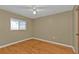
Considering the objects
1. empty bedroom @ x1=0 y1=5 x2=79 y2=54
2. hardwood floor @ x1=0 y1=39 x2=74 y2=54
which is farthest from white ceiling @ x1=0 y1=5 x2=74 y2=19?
hardwood floor @ x1=0 y1=39 x2=74 y2=54

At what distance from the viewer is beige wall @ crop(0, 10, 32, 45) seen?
50.4 inches

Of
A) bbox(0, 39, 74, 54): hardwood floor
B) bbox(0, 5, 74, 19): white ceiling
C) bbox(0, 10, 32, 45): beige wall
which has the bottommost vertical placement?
bbox(0, 39, 74, 54): hardwood floor

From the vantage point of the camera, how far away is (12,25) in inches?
50.0

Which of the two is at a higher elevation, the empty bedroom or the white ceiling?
the white ceiling

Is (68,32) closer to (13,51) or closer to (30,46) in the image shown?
(30,46)

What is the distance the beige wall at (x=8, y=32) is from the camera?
128 centimetres

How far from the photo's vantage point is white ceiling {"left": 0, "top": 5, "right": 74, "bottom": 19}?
1.22 meters

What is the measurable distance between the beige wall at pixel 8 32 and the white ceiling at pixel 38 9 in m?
0.07

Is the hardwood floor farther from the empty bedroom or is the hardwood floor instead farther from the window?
the window

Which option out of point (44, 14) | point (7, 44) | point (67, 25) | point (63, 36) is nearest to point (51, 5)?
point (44, 14)

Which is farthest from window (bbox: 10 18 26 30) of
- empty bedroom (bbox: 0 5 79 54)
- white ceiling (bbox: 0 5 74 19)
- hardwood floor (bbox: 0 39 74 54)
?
hardwood floor (bbox: 0 39 74 54)

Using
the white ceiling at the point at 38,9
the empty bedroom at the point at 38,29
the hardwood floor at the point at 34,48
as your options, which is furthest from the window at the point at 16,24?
the hardwood floor at the point at 34,48

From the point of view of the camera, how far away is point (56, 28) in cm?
133

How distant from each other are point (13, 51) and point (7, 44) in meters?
0.12
